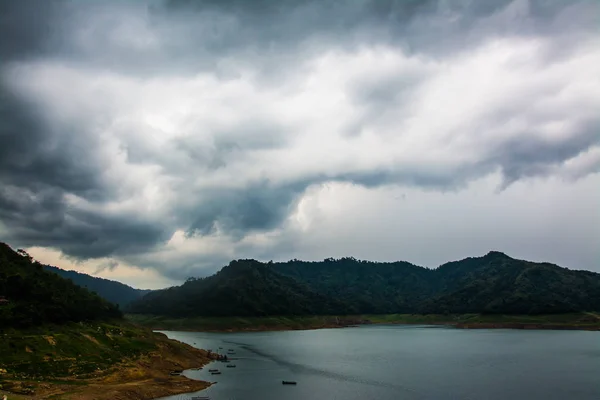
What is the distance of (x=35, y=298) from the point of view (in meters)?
113

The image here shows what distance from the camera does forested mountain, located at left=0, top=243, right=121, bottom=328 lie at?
333 feet

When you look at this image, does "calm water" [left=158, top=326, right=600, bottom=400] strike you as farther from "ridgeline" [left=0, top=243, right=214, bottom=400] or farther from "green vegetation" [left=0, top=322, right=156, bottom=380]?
"green vegetation" [left=0, top=322, right=156, bottom=380]

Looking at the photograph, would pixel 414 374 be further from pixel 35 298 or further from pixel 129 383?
pixel 35 298

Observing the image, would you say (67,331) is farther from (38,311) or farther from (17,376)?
(17,376)

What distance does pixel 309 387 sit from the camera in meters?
91.6

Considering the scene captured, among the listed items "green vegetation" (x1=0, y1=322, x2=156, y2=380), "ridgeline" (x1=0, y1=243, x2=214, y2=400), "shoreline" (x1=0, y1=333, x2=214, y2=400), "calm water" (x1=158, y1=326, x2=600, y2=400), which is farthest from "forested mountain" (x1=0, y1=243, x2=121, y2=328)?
"calm water" (x1=158, y1=326, x2=600, y2=400)

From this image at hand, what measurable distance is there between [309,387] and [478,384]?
32953 mm

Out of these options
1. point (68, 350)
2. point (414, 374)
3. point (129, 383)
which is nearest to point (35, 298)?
point (68, 350)

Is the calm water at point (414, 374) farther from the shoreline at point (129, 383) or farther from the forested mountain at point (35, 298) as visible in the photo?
the forested mountain at point (35, 298)

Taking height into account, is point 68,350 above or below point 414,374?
above

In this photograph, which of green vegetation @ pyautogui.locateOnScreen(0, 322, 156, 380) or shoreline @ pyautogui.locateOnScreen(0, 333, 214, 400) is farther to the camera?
green vegetation @ pyautogui.locateOnScreen(0, 322, 156, 380)

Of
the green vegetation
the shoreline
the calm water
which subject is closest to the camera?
the shoreline

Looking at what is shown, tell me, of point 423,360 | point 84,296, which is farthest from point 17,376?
point 423,360

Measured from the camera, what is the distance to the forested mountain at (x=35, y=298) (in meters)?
101
